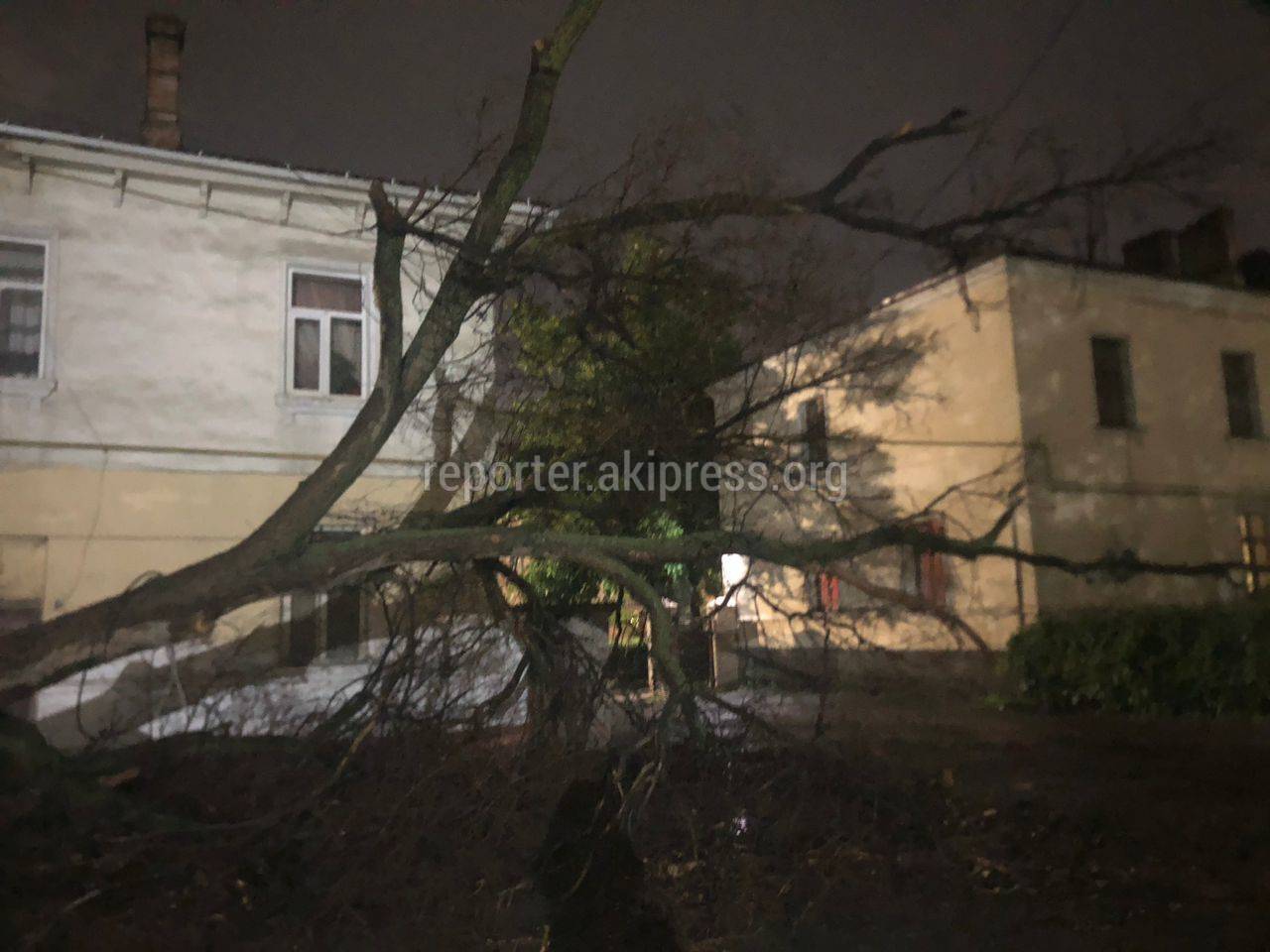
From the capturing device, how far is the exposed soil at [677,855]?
467 cm

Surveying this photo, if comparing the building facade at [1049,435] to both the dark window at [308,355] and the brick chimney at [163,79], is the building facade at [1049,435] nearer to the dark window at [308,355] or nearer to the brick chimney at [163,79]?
the dark window at [308,355]

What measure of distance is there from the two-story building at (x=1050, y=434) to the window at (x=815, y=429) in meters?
0.07

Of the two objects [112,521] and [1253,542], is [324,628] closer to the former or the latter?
[112,521]

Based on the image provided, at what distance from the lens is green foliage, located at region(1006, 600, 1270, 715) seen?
1045 centimetres

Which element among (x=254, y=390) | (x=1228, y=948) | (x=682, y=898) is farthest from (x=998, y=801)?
(x=254, y=390)

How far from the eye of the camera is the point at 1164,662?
1065cm

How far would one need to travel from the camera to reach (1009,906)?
5.08m

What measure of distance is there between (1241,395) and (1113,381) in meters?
2.69

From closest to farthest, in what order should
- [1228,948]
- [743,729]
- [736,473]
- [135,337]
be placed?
[1228,948]
[743,729]
[135,337]
[736,473]

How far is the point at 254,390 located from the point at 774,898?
23.4 feet

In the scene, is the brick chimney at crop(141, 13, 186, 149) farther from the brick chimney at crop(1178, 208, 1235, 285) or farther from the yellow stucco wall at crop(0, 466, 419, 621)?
the brick chimney at crop(1178, 208, 1235, 285)

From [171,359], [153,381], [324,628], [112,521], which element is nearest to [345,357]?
[171,359]

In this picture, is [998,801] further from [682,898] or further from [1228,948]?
[682,898]

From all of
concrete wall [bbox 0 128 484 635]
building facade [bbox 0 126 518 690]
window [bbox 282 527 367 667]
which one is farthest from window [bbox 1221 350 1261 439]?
window [bbox 282 527 367 667]
